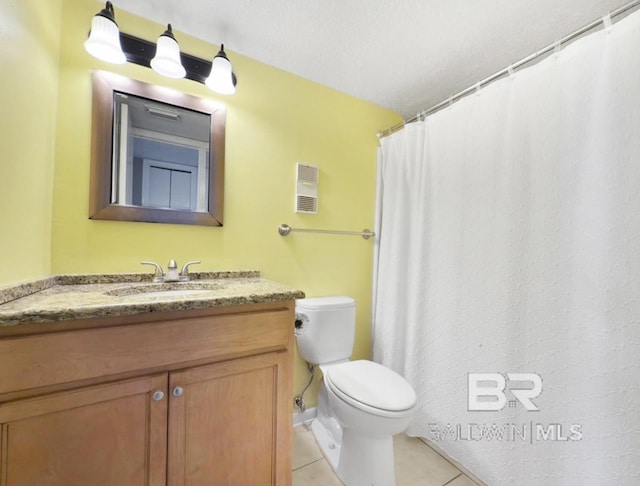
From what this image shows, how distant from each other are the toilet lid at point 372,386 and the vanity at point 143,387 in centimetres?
32

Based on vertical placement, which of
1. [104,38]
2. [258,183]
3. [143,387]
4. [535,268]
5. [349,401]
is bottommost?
[349,401]

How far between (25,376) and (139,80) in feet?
3.93

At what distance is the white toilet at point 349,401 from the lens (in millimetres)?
1062

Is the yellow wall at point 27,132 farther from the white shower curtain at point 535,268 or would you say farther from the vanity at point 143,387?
the white shower curtain at point 535,268

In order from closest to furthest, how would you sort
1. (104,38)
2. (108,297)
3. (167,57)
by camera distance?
1. (108,297)
2. (104,38)
3. (167,57)

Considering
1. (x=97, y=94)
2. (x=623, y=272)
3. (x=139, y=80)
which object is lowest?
(x=623, y=272)

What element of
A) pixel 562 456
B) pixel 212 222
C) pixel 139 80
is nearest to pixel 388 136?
pixel 212 222

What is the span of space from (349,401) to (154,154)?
1.43m

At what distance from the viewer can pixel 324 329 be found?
144 centimetres

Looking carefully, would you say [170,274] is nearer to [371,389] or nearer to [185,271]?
[185,271]

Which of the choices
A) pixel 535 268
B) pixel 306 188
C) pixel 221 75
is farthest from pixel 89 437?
pixel 535 268

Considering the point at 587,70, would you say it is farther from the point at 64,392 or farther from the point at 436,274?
the point at 64,392

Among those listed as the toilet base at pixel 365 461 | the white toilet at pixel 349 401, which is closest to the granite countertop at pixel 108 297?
the white toilet at pixel 349 401

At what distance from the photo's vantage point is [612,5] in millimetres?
1036
